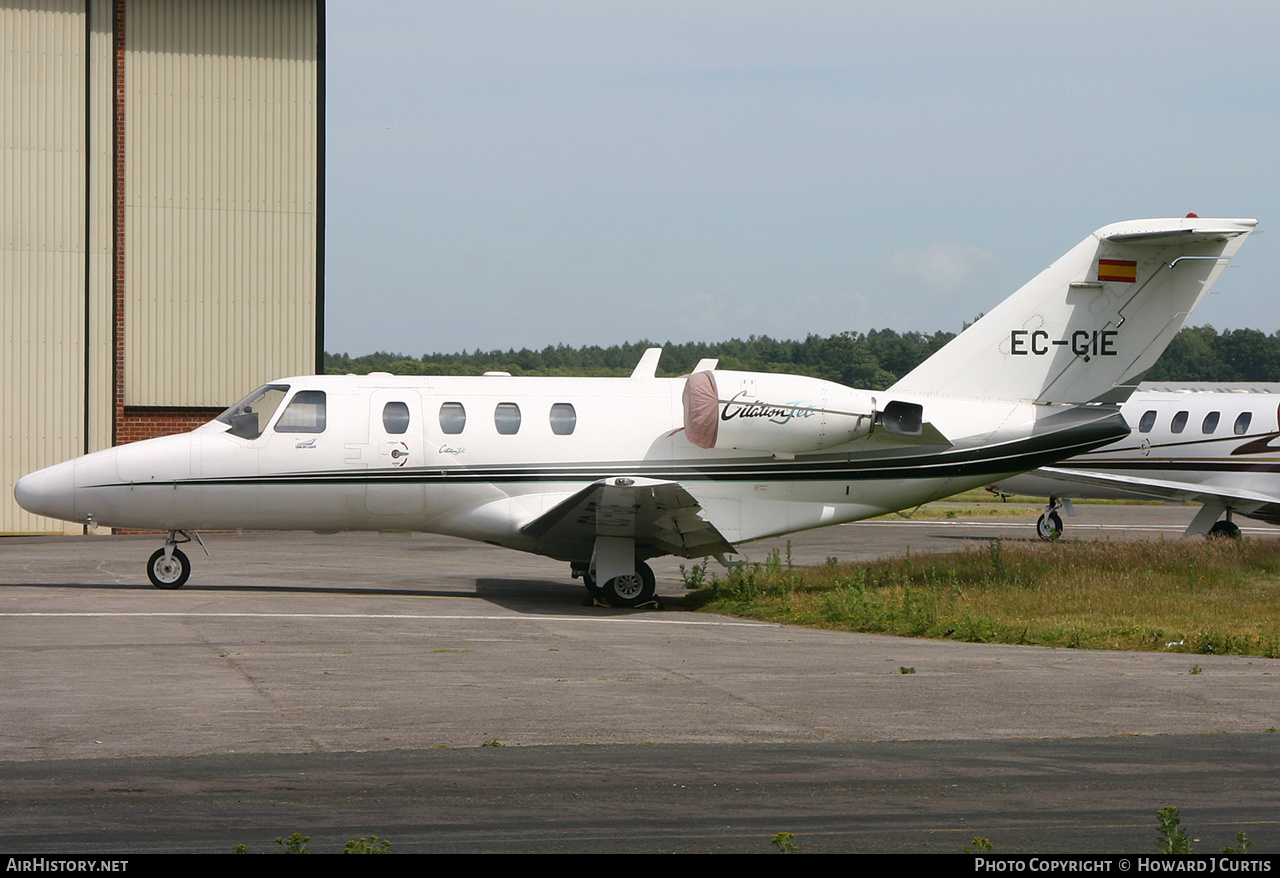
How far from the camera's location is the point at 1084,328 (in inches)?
696

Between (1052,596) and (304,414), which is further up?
(304,414)

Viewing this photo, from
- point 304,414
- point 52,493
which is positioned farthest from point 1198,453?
point 52,493

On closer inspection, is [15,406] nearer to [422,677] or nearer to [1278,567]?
[422,677]

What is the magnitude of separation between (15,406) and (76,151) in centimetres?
555


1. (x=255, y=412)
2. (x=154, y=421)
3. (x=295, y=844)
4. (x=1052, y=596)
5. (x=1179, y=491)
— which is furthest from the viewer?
(x=154, y=421)

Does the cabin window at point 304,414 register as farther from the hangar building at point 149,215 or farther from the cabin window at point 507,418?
the hangar building at point 149,215

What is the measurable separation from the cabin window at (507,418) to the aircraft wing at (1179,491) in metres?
12.0

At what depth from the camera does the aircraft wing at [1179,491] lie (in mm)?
24750

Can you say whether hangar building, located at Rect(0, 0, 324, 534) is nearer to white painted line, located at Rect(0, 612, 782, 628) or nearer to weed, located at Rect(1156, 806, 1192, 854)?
white painted line, located at Rect(0, 612, 782, 628)

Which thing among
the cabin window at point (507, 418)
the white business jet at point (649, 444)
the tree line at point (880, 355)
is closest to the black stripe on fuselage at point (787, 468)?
the white business jet at point (649, 444)

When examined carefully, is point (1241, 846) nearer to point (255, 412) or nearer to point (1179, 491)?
point (255, 412)

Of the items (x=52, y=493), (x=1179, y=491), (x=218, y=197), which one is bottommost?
(x=1179, y=491)

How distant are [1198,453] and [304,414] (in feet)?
59.6

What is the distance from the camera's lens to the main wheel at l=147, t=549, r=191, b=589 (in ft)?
56.9
